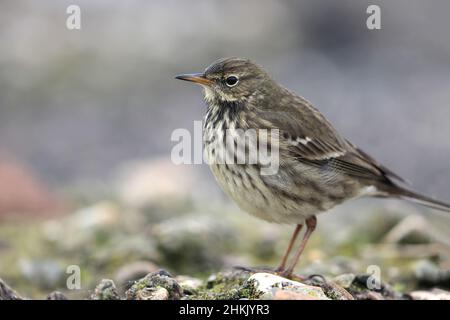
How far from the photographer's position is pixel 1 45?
47.2 feet

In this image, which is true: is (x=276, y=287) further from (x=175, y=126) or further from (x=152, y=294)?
(x=175, y=126)

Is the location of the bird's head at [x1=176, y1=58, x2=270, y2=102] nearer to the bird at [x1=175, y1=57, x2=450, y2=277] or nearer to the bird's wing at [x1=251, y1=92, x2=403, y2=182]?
the bird at [x1=175, y1=57, x2=450, y2=277]

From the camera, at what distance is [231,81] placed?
6.23m

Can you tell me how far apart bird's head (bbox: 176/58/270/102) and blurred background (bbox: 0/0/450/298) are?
1410 mm

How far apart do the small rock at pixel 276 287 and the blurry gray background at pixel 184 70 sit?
642 centimetres

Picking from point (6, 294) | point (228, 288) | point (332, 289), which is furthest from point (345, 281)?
point (6, 294)

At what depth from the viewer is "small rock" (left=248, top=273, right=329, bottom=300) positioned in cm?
456

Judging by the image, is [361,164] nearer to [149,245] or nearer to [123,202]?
[149,245]

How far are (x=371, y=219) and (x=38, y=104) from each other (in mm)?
7546

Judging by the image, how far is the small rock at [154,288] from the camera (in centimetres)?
481

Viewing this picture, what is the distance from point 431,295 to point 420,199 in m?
1.14

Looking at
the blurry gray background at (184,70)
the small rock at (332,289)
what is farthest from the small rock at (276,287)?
the blurry gray background at (184,70)

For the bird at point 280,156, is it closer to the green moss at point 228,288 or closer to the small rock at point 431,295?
the green moss at point 228,288

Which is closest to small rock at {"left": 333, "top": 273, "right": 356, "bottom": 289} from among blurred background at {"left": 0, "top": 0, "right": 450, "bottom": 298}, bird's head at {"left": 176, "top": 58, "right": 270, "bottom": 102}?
blurred background at {"left": 0, "top": 0, "right": 450, "bottom": 298}
